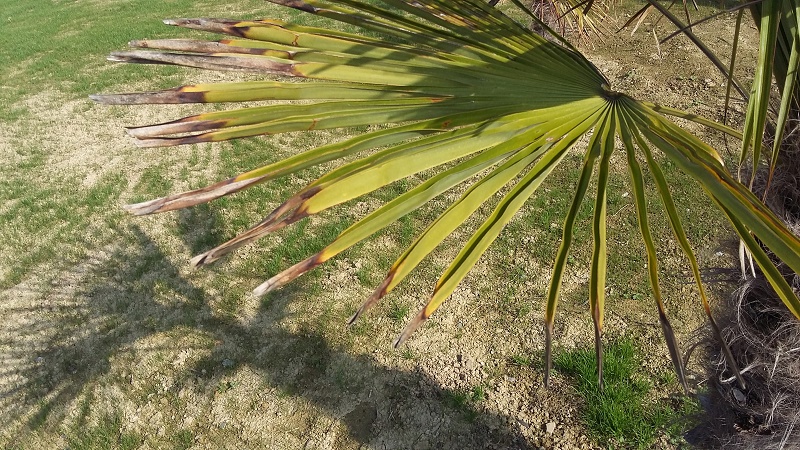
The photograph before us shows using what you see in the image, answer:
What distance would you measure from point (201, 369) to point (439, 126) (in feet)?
7.88

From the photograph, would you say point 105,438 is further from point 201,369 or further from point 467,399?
point 467,399

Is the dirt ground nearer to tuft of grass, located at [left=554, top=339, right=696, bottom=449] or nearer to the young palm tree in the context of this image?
tuft of grass, located at [left=554, top=339, right=696, bottom=449]

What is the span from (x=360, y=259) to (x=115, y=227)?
1999 millimetres

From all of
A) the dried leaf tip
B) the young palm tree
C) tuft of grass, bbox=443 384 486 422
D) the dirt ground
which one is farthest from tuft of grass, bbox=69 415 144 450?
the dried leaf tip

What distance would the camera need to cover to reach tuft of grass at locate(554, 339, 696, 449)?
260 centimetres

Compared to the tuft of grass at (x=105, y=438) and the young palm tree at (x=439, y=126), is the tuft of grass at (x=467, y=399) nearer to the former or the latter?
the tuft of grass at (x=105, y=438)

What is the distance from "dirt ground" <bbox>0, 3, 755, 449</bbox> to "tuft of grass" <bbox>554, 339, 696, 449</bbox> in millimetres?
58

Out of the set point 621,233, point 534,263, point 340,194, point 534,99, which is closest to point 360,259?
point 534,263

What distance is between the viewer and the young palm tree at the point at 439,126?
3.51 ft

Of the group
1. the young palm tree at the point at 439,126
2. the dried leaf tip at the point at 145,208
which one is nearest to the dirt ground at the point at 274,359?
the young palm tree at the point at 439,126

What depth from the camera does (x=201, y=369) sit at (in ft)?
10.5

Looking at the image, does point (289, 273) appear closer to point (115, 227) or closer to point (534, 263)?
point (534, 263)

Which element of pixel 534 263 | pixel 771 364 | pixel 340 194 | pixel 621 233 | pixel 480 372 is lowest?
pixel 480 372

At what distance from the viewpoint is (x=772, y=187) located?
1.69 metres
